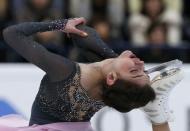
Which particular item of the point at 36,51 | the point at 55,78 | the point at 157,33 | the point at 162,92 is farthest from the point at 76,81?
the point at 157,33

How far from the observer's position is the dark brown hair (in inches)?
126

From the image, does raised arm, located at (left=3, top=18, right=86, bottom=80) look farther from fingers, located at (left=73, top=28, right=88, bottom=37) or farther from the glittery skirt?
the glittery skirt

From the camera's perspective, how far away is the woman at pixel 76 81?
3.21 metres

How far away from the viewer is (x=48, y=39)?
19.8 ft

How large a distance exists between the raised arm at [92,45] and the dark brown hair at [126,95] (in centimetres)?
26

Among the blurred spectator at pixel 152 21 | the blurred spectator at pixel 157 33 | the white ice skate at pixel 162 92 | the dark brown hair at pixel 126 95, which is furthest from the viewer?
the blurred spectator at pixel 152 21

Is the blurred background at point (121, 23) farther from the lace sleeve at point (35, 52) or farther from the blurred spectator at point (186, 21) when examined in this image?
the lace sleeve at point (35, 52)

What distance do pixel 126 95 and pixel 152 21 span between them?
310 cm

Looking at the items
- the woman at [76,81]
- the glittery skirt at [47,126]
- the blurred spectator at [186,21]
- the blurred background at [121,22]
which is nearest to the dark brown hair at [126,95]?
the woman at [76,81]

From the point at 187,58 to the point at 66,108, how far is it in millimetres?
2939

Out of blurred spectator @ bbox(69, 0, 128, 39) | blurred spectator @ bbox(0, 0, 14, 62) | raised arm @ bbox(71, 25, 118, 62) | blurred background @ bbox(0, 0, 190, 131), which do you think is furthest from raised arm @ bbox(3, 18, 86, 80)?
blurred spectator @ bbox(69, 0, 128, 39)

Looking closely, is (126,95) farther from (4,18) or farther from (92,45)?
(4,18)

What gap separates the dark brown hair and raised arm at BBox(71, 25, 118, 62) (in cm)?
26

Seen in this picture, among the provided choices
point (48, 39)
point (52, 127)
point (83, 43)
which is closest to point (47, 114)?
point (52, 127)
